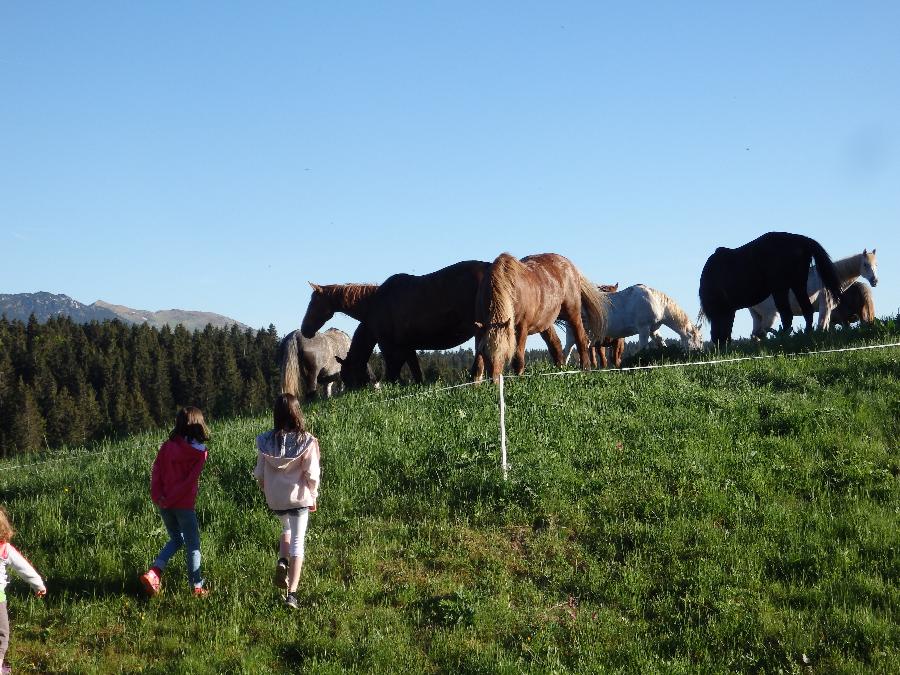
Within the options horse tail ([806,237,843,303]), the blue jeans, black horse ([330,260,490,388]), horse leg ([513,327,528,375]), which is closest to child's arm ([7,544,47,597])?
the blue jeans

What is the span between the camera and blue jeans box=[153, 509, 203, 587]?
23.7 feet

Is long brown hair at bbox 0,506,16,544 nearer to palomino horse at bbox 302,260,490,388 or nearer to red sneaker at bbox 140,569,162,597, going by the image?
red sneaker at bbox 140,569,162,597

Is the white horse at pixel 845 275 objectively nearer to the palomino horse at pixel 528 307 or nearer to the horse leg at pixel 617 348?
the horse leg at pixel 617 348

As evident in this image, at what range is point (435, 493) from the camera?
8742 millimetres

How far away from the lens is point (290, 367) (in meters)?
20.9

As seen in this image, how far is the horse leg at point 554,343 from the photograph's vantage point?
624 inches

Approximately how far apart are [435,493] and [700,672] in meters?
3.51

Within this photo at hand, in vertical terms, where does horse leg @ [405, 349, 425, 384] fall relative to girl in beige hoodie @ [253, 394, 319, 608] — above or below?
above

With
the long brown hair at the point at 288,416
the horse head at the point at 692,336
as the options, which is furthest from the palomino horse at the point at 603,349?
the long brown hair at the point at 288,416

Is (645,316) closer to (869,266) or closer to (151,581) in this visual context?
(869,266)

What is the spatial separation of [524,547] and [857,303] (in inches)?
788

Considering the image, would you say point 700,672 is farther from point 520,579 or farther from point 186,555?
point 186,555

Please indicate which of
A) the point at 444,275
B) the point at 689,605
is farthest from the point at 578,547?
the point at 444,275

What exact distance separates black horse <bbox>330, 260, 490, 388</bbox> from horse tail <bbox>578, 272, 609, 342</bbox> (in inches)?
100
